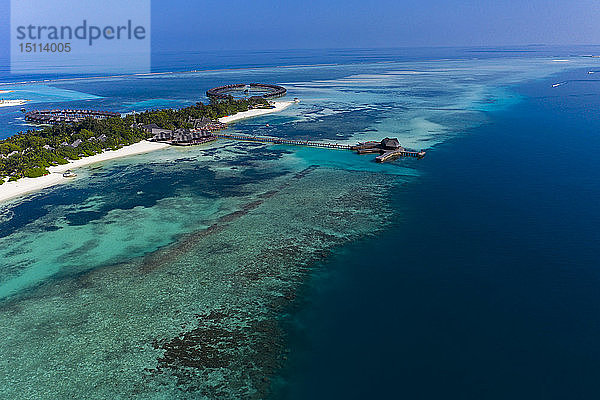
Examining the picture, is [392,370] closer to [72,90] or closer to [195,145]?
[195,145]

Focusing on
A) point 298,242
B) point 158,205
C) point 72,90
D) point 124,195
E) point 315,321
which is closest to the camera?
point 315,321

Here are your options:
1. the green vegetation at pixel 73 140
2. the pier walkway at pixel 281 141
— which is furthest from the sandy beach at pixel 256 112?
the pier walkway at pixel 281 141

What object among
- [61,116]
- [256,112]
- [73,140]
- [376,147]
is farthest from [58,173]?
[256,112]

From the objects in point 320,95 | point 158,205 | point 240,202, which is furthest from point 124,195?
point 320,95

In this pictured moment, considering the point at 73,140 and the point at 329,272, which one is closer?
the point at 329,272

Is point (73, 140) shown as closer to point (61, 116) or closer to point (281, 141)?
point (61, 116)

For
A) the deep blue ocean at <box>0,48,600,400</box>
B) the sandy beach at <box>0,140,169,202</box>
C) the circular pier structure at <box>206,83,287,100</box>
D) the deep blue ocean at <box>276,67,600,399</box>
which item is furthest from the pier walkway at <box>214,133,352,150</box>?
the circular pier structure at <box>206,83,287,100</box>
